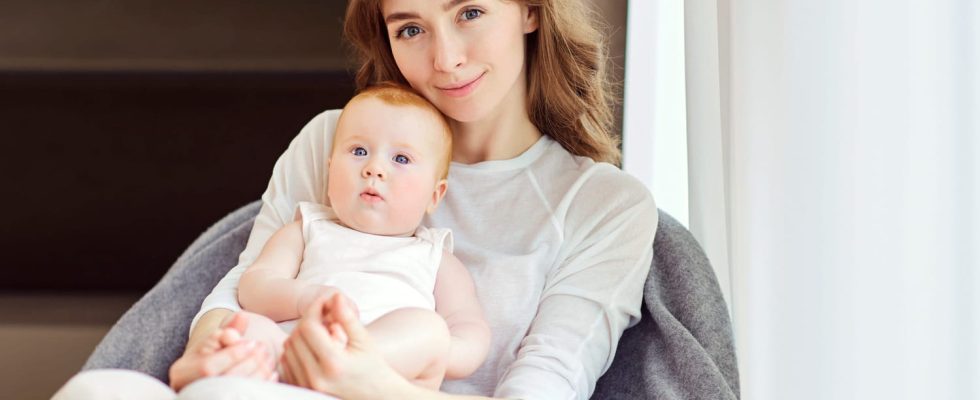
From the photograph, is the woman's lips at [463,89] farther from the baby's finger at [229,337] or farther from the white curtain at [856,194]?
the baby's finger at [229,337]

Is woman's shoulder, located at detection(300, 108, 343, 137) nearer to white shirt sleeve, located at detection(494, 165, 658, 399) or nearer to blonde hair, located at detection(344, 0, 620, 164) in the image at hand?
blonde hair, located at detection(344, 0, 620, 164)

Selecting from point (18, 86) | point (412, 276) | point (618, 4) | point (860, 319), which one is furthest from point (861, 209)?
point (18, 86)

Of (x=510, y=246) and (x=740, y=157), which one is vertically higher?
(x=740, y=157)

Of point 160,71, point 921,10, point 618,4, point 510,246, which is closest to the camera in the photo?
point 921,10

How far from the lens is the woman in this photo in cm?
111

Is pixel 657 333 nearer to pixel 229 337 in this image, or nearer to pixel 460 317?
pixel 460 317

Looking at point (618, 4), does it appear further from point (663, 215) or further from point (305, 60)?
point (305, 60)

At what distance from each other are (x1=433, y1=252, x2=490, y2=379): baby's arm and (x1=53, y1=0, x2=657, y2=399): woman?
15mm

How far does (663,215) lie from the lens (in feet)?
4.18

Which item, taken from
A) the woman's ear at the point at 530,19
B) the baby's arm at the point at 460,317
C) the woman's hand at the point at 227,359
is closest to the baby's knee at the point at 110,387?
the woman's hand at the point at 227,359

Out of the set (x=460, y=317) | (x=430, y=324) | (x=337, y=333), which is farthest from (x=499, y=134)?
(x=337, y=333)

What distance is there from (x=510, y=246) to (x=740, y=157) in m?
0.29

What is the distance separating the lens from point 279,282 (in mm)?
1033

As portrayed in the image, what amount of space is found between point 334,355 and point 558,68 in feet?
1.79
